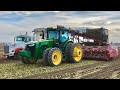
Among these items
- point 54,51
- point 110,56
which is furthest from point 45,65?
point 110,56

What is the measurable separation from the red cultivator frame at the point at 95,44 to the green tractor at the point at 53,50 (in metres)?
0.87

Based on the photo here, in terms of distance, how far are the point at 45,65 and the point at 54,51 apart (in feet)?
2.66

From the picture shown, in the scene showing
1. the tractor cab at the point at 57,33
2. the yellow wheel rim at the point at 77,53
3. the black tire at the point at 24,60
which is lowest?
the black tire at the point at 24,60

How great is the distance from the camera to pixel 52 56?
12.4 m

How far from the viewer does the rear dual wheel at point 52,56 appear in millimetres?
12305

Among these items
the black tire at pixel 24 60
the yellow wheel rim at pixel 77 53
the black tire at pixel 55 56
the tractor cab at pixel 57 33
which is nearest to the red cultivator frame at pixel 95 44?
the yellow wheel rim at pixel 77 53

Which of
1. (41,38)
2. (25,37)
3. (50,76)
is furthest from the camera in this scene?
(25,37)

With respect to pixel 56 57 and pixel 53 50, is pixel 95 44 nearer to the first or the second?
pixel 56 57

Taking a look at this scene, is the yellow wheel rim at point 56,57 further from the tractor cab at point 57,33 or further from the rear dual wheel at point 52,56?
the tractor cab at point 57,33

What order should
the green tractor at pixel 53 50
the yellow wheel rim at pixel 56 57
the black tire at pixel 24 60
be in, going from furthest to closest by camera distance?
the black tire at pixel 24 60
the yellow wheel rim at pixel 56 57
the green tractor at pixel 53 50

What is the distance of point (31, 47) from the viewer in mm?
13008

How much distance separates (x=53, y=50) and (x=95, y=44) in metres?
6.52

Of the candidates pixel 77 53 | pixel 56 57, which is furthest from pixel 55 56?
pixel 77 53
